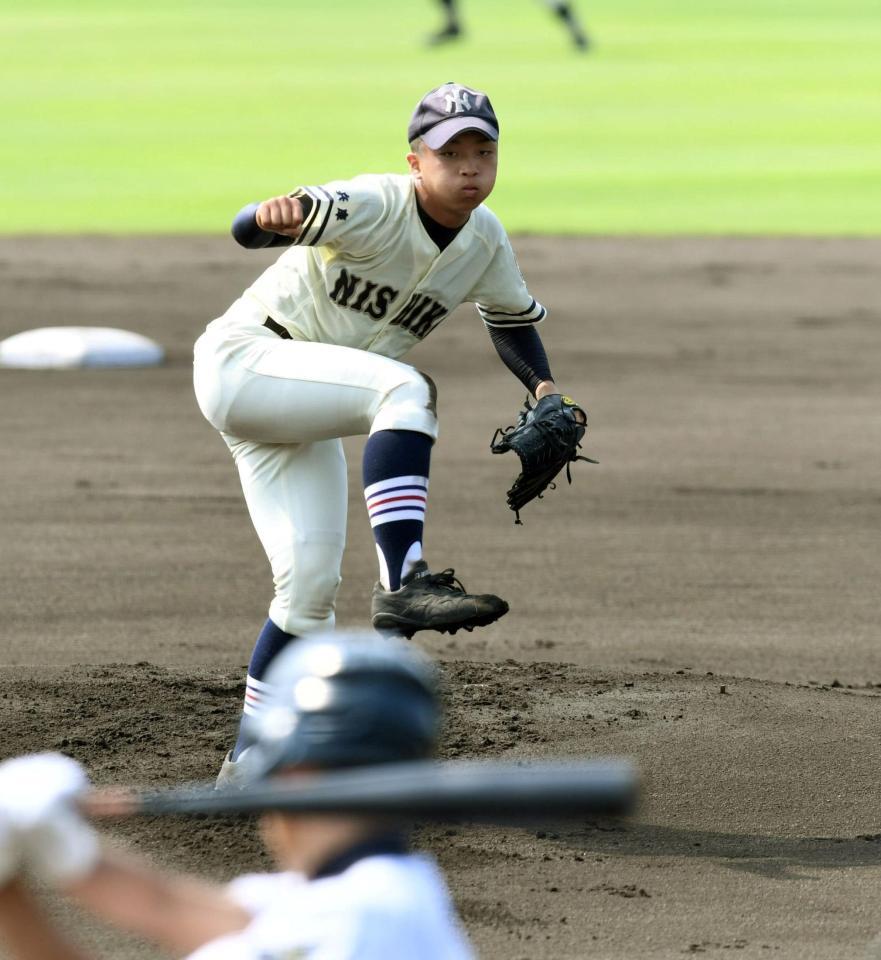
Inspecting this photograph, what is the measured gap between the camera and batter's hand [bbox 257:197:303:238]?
501 cm

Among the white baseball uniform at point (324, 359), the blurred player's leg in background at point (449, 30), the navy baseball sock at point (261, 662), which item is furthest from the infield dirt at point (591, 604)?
the blurred player's leg in background at point (449, 30)

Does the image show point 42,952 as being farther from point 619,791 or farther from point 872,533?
point 872,533

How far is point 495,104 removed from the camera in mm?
32062

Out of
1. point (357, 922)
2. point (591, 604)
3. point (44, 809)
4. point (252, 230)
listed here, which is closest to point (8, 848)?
point (44, 809)

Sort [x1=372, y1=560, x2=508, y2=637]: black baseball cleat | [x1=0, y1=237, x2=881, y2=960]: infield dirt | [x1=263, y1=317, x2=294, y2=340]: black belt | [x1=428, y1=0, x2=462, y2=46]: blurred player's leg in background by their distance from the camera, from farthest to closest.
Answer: [x1=428, y1=0, x2=462, y2=46]: blurred player's leg in background → [x1=263, y1=317, x2=294, y2=340]: black belt → [x1=0, y1=237, x2=881, y2=960]: infield dirt → [x1=372, y1=560, x2=508, y2=637]: black baseball cleat

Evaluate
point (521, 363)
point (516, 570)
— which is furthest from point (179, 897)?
point (516, 570)

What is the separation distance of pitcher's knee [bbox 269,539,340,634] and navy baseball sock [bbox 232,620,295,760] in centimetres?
5

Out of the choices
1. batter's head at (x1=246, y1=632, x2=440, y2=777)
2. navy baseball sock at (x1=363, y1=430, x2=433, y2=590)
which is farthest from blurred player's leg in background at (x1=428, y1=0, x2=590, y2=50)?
batter's head at (x1=246, y1=632, x2=440, y2=777)

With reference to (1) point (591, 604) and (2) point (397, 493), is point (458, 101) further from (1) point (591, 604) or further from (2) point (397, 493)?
(1) point (591, 604)

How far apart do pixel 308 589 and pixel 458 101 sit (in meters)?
1.43

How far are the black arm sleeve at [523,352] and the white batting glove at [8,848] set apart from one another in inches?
144

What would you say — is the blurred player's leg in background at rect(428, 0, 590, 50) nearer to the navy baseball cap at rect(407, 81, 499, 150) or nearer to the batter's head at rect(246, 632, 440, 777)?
the navy baseball cap at rect(407, 81, 499, 150)

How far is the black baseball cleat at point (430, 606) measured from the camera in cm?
488

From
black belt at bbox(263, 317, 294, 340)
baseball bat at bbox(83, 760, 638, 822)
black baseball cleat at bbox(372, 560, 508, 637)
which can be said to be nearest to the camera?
baseball bat at bbox(83, 760, 638, 822)
